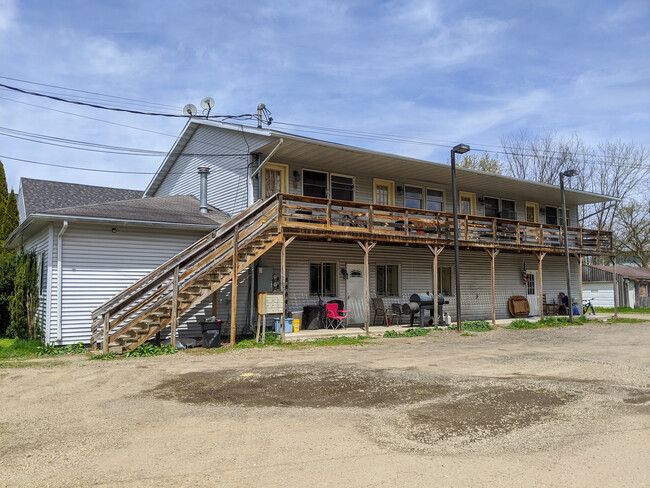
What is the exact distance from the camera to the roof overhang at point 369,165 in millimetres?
15445

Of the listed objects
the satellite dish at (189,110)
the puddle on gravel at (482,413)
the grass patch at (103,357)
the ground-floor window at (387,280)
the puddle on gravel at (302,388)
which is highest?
the satellite dish at (189,110)

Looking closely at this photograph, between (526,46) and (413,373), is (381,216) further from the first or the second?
(413,373)

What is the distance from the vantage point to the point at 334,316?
16.4 meters

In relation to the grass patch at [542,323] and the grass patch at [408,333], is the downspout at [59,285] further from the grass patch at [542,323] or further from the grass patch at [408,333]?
the grass patch at [542,323]

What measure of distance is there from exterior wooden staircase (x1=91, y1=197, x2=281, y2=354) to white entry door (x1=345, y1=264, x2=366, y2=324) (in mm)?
4575

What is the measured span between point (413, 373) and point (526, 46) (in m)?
9.52

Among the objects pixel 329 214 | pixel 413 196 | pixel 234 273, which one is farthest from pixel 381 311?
pixel 234 273

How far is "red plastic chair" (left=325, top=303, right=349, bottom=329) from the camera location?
1645 cm

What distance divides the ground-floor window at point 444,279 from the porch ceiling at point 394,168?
3.37 metres

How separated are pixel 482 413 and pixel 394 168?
1279 cm

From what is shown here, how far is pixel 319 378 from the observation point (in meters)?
8.84

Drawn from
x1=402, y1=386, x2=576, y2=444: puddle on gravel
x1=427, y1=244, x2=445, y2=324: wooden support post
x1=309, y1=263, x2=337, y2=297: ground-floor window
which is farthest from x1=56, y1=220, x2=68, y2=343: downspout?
x1=427, y1=244, x2=445, y2=324: wooden support post

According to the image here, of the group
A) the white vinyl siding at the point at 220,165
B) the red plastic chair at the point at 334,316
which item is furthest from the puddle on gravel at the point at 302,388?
the white vinyl siding at the point at 220,165

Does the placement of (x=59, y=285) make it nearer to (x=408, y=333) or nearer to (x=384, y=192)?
(x=408, y=333)
